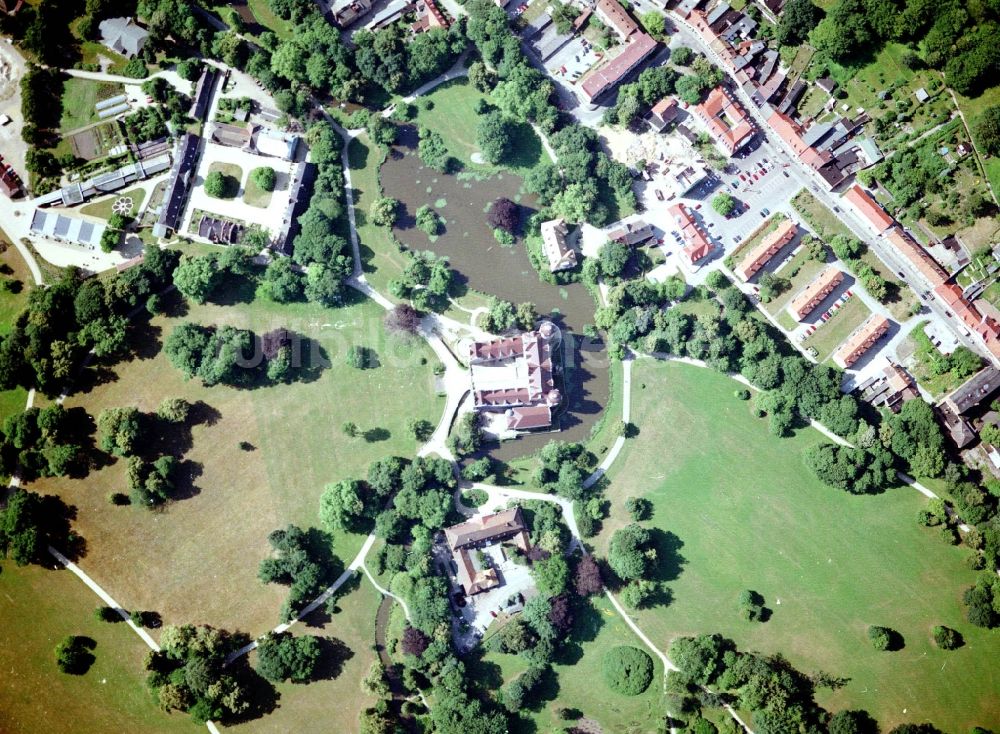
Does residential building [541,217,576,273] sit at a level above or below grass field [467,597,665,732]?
above

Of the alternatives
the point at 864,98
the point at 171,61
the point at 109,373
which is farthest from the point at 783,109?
the point at 109,373

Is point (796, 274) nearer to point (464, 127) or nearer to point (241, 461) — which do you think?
point (464, 127)

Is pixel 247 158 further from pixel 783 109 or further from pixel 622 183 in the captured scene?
pixel 783 109

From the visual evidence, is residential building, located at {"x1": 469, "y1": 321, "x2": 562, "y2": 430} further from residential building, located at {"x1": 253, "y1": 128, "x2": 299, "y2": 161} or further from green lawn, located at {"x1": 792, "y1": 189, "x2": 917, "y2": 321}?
green lawn, located at {"x1": 792, "y1": 189, "x2": 917, "y2": 321}

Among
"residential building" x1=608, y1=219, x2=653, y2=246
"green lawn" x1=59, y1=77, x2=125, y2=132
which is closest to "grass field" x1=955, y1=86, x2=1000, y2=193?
"residential building" x1=608, y1=219, x2=653, y2=246

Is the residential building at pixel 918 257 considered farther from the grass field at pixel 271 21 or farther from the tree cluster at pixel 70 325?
the tree cluster at pixel 70 325

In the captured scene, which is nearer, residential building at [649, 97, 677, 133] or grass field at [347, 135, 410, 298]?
grass field at [347, 135, 410, 298]

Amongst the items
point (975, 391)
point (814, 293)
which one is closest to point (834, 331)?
point (814, 293)
